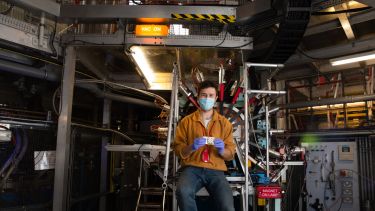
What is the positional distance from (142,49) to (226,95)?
1386 millimetres

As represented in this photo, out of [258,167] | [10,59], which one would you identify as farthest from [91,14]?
[258,167]

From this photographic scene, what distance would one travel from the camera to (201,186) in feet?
10.4

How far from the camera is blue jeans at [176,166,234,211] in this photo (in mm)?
2879

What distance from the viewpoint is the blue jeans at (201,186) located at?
288 cm

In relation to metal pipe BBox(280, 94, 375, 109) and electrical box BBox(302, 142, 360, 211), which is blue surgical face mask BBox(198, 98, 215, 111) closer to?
metal pipe BBox(280, 94, 375, 109)

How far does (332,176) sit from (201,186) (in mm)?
4666

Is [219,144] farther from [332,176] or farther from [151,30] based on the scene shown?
[332,176]

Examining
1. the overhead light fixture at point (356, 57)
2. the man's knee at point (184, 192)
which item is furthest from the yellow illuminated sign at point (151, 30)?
the overhead light fixture at point (356, 57)

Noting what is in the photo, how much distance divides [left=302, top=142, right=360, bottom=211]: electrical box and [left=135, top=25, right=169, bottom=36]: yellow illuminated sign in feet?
15.1

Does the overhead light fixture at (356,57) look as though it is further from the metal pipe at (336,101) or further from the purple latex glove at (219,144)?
the purple latex glove at (219,144)

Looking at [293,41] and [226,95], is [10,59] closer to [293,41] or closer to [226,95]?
[226,95]

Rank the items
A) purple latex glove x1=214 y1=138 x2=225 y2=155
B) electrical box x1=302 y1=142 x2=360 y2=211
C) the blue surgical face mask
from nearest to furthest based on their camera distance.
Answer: purple latex glove x1=214 y1=138 x2=225 y2=155, the blue surgical face mask, electrical box x1=302 y1=142 x2=360 y2=211

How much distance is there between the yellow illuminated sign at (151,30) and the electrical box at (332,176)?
15.1 feet

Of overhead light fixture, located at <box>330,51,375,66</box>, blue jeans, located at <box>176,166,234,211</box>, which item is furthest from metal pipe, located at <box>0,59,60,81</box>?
overhead light fixture, located at <box>330,51,375,66</box>
